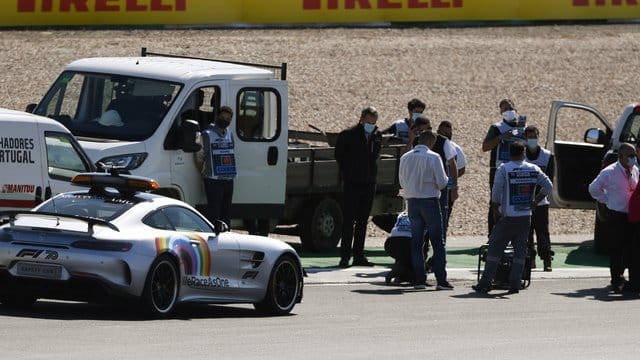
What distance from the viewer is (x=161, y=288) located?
14062 mm

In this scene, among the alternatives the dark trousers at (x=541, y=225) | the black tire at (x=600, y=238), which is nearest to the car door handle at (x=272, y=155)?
the dark trousers at (x=541, y=225)

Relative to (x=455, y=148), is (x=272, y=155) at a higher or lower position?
lower

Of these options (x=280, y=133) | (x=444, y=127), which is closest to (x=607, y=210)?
(x=444, y=127)

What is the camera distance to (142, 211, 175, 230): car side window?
46.9 feet

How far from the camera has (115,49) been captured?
34344 millimetres

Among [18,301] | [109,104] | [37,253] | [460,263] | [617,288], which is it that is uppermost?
[109,104]

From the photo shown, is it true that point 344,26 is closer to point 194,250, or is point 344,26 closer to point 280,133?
point 280,133

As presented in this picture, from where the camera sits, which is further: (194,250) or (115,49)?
(115,49)

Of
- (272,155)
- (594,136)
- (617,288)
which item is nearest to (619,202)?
(617,288)

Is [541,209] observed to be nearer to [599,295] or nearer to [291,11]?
[599,295]

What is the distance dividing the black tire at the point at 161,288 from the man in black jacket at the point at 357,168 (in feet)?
19.5

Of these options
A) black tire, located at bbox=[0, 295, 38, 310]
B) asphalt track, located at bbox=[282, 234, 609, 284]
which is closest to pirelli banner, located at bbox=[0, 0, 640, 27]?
asphalt track, located at bbox=[282, 234, 609, 284]

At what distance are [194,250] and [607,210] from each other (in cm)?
626

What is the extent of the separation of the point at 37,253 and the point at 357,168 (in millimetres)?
6713
